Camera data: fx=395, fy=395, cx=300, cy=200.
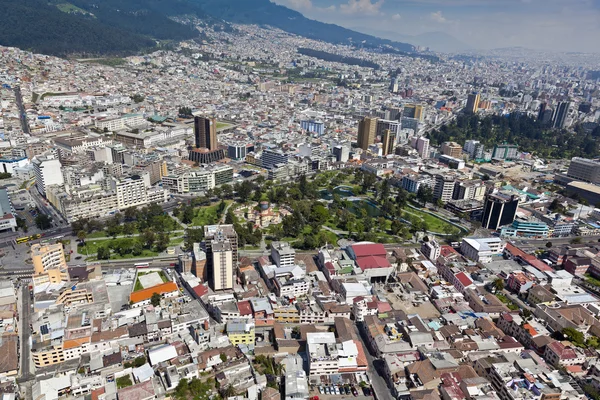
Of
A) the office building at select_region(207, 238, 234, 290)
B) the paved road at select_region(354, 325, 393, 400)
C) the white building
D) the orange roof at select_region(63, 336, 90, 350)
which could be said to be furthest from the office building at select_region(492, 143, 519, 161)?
the orange roof at select_region(63, 336, 90, 350)

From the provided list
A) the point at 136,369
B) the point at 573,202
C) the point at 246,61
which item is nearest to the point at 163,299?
the point at 136,369

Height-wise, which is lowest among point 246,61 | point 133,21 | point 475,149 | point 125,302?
point 125,302

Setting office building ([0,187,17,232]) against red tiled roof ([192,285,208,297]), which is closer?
red tiled roof ([192,285,208,297])

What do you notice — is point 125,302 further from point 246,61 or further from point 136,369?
point 246,61

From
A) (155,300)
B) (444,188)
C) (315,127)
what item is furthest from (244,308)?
(315,127)

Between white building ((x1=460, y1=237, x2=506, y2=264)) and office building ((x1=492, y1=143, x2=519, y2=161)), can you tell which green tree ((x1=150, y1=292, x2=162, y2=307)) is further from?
office building ((x1=492, y1=143, x2=519, y2=161))

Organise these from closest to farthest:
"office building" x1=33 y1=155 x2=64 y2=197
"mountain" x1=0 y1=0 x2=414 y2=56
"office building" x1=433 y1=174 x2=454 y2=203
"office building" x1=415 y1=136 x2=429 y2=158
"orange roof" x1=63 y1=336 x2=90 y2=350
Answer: "orange roof" x1=63 y1=336 x2=90 y2=350 < "office building" x1=33 y1=155 x2=64 y2=197 < "office building" x1=433 y1=174 x2=454 y2=203 < "office building" x1=415 y1=136 x2=429 y2=158 < "mountain" x1=0 y1=0 x2=414 y2=56
